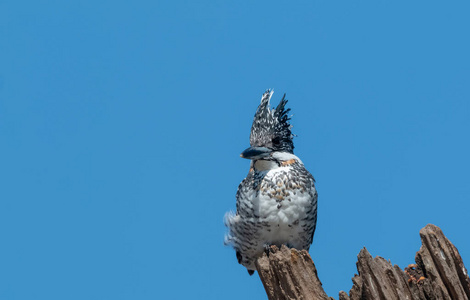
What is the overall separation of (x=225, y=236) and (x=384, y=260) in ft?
10.4

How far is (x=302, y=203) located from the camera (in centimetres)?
829

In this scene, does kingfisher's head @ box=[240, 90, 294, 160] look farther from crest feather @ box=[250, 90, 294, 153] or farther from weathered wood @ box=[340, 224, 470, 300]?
weathered wood @ box=[340, 224, 470, 300]

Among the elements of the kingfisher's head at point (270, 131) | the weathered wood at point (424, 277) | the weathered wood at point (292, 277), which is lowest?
the weathered wood at point (424, 277)

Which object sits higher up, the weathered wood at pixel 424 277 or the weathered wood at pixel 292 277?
the weathered wood at pixel 292 277

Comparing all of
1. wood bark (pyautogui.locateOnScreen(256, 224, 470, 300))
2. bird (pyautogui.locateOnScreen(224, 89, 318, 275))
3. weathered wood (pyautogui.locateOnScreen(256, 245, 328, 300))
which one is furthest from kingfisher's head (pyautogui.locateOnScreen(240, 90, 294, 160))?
wood bark (pyautogui.locateOnScreen(256, 224, 470, 300))

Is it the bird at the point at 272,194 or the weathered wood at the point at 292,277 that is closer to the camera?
the weathered wood at the point at 292,277

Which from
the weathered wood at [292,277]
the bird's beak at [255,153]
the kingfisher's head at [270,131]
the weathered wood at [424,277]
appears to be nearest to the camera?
the weathered wood at [424,277]

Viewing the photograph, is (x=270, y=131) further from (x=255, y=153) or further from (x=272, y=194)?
(x=272, y=194)

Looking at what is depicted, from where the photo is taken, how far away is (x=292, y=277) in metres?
6.71

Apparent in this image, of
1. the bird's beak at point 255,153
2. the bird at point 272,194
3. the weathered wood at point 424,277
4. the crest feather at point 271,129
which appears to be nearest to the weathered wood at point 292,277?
the weathered wood at point 424,277

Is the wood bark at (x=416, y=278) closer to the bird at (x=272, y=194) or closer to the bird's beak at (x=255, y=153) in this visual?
the bird at (x=272, y=194)

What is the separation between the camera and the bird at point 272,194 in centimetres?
823

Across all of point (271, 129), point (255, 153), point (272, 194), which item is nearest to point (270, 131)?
point (271, 129)

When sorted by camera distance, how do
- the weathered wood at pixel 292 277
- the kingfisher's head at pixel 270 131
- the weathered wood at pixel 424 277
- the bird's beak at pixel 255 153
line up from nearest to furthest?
the weathered wood at pixel 424 277 → the weathered wood at pixel 292 277 → the bird's beak at pixel 255 153 → the kingfisher's head at pixel 270 131
